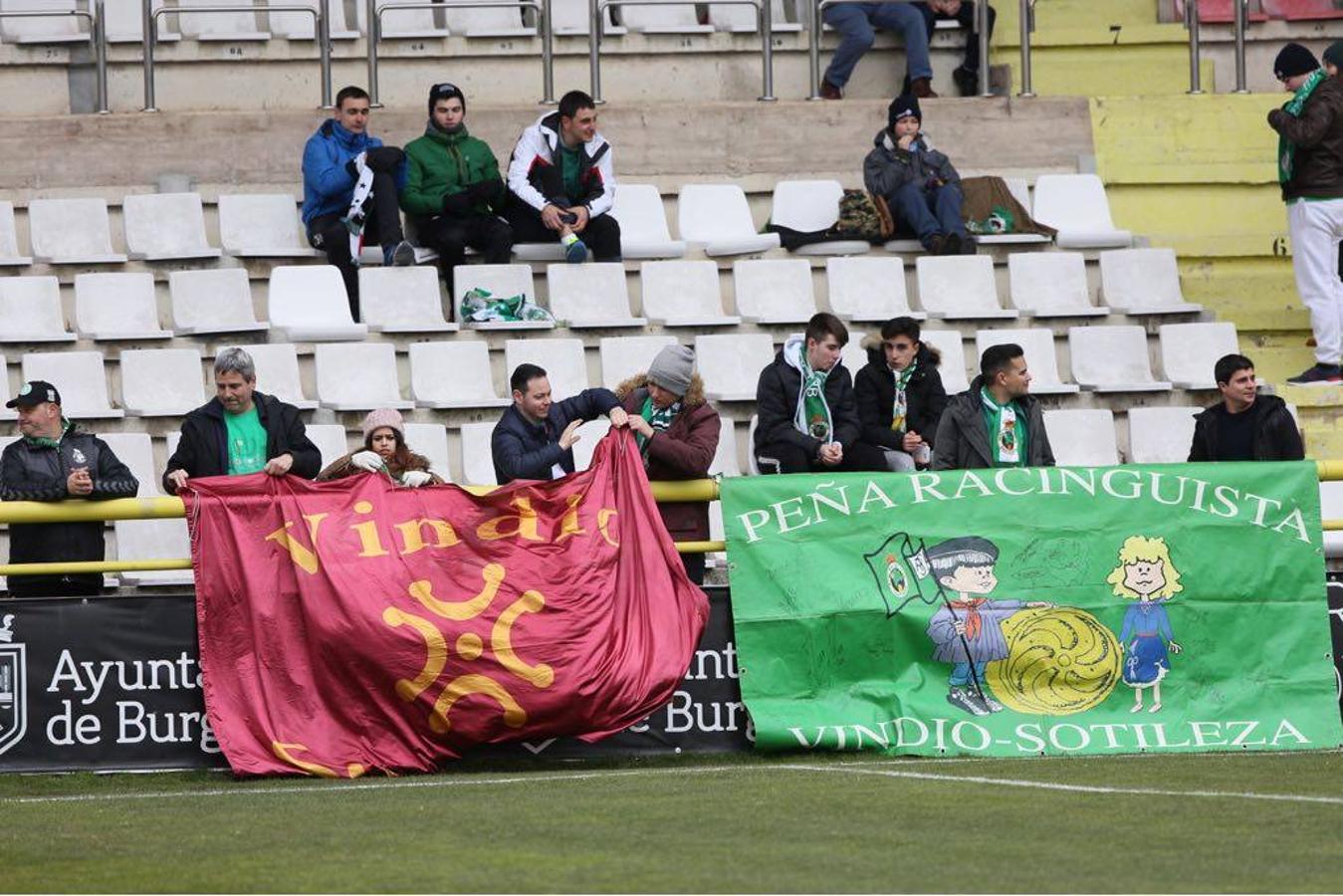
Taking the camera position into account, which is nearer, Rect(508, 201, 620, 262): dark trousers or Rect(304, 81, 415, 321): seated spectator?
Rect(304, 81, 415, 321): seated spectator

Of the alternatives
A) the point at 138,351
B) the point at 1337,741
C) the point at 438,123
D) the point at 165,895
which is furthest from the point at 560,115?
the point at 165,895

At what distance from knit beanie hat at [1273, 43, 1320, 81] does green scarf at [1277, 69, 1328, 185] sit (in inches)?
2.3

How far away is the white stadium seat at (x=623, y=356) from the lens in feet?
48.2

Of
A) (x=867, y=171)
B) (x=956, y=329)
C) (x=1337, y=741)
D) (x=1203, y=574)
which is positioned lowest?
(x=1337, y=741)

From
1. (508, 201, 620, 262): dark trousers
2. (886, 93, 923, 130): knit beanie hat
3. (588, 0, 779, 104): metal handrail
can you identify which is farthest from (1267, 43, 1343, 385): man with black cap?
(508, 201, 620, 262): dark trousers

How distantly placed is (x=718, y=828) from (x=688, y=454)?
3.37m

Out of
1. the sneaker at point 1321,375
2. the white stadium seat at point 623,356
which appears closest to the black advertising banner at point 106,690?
the white stadium seat at point 623,356

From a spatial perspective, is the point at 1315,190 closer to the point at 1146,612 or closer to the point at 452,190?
the point at 452,190

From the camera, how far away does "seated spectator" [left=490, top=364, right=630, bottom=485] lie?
1140 centimetres

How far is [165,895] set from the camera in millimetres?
6871

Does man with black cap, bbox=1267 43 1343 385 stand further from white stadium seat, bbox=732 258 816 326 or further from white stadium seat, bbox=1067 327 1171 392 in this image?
white stadium seat, bbox=732 258 816 326

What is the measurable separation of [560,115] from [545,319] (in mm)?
1443

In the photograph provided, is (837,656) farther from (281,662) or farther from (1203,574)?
(281,662)

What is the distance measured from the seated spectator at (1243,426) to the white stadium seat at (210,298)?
19.4ft
